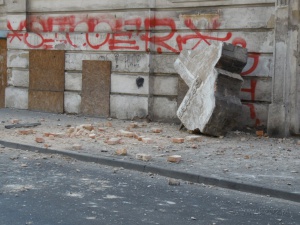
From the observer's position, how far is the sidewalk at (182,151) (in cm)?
796

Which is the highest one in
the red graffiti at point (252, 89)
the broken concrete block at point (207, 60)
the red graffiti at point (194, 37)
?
the red graffiti at point (194, 37)

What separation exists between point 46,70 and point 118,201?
1034 centimetres

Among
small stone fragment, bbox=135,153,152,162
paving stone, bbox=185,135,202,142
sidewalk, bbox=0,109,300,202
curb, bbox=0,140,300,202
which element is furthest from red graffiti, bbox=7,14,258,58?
curb, bbox=0,140,300,202

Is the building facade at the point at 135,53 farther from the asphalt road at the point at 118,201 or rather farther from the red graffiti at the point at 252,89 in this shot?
the asphalt road at the point at 118,201

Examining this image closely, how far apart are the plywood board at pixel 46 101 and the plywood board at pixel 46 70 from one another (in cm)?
14

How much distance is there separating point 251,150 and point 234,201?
3585 mm

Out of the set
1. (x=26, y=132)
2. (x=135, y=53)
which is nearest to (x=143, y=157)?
(x=26, y=132)

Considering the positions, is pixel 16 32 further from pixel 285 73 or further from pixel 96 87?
pixel 285 73

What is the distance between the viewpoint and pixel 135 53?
579 inches

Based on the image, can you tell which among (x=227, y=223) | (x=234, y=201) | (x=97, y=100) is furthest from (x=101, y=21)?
(x=227, y=223)

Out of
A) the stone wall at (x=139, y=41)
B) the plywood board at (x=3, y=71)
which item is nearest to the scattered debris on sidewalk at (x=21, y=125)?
the stone wall at (x=139, y=41)

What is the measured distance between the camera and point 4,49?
17672mm

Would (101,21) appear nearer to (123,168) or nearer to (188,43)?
(188,43)

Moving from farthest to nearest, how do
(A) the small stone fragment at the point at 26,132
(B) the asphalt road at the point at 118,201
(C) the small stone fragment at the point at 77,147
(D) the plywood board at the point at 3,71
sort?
1. (D) the plywood board at the point at 3,71
2. (A) the small stone fragment at the point at 26,132
3. (C) the small stone fragment at the point at 77,147
4. (B) the asphalt road at the point at 118,201
